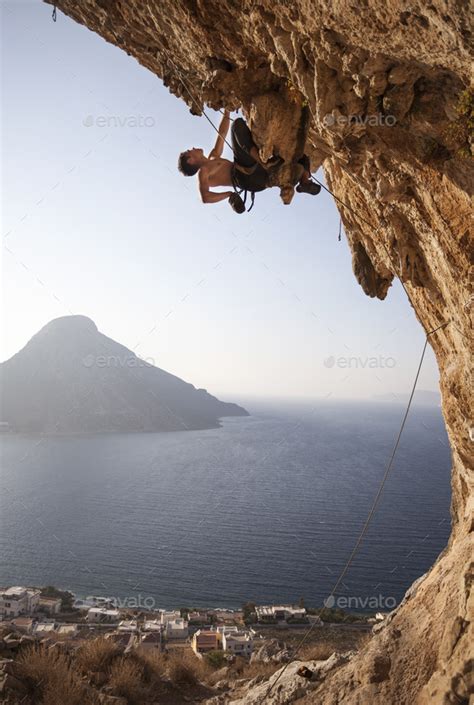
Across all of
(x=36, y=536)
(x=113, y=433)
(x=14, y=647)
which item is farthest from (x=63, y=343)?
(x=14, y=647)

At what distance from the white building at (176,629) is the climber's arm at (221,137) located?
1935 centimetres

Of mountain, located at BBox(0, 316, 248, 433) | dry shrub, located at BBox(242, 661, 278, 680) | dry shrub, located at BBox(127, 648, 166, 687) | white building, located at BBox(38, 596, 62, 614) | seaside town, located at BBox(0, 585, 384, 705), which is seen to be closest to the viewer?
seaside town, located at BBox(0, 585, 384, 705)

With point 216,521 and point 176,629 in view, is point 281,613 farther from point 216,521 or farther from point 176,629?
point 216,521

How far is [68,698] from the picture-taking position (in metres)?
6.60

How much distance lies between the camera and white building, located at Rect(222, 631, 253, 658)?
52.5 ft

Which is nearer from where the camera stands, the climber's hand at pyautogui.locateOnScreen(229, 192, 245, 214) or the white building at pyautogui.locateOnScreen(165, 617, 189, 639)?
the climber's hand at pyautogui.locateOnScreen(229, 192, 245, 214)

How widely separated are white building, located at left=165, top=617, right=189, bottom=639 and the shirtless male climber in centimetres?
1892

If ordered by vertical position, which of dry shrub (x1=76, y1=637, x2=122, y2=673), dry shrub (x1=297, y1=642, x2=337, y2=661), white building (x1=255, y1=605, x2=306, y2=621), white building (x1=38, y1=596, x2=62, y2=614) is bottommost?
white building (x1=38, y1=596, x2=62, y2=614)

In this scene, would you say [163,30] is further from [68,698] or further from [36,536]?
[36,536]

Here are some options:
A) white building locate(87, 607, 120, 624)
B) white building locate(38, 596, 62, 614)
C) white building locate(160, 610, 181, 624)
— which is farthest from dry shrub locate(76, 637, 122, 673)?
white building locate(38, 596, 62, 614)

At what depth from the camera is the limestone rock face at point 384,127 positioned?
9.77ft

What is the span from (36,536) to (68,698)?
40.6 meters

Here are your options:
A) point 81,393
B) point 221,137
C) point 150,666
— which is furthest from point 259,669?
point 81,393

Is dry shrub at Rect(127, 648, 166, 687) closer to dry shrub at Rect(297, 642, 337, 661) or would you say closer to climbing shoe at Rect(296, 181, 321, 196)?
dry shrub at Rect(297, 642, 337, 661)
